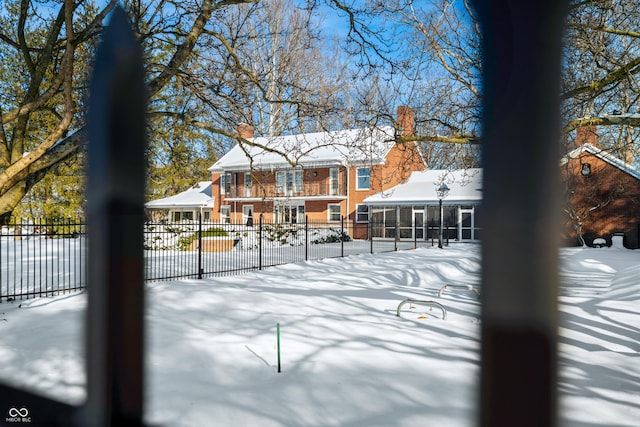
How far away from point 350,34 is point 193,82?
2349 mm

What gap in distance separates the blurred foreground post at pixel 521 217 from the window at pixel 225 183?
112ft

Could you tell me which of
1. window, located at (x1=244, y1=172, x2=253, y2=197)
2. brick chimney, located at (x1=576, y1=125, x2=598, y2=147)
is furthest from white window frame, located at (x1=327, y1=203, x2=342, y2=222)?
brick chimney, located at (x1=576, y1=125, x2=598, y2=147)

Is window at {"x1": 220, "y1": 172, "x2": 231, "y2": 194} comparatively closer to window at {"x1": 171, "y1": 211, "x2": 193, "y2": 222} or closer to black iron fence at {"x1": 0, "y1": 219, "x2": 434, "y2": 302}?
window at {"x1": 171, "y1": 211, "x2": 193, "y2": 222}

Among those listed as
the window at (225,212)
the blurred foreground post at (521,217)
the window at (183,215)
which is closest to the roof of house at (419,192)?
the window at (225,212)

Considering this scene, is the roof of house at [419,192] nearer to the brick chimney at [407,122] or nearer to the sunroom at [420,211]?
the sunroom at [420,211]

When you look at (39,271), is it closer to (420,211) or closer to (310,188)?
(310,188)

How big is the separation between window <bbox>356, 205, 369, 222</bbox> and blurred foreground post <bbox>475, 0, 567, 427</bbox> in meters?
29.4

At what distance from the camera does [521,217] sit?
0.56 m

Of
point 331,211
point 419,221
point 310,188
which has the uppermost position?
point 310,188

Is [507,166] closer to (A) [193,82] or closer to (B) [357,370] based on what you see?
(B) [357,370]

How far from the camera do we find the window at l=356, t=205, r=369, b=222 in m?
30.0

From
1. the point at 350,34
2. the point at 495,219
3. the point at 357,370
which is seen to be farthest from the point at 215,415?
the point at 350,34

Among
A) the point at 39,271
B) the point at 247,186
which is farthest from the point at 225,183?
the point at 39,271

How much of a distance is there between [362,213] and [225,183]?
37.0 feet
